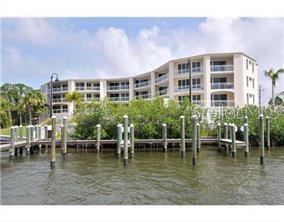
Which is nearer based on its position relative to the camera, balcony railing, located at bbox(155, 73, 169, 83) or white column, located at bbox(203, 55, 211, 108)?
white column, located at bbox(203, 55, 211, 108)

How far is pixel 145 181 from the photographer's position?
42.9 feet

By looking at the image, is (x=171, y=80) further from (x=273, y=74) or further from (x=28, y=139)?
(x=28, y=139)

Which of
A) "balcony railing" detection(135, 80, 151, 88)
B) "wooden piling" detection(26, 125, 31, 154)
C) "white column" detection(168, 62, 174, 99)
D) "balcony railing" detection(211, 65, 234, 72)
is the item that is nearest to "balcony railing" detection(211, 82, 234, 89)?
"balcony railing" detection(211, 65, 234, 72)

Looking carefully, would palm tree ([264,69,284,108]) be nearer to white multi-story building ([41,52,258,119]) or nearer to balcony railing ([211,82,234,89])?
white multi-story building ([41,52,258,119])

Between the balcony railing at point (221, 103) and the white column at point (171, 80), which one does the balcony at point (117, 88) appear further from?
the balcony railing at point (221, 103)

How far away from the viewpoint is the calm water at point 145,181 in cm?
1044

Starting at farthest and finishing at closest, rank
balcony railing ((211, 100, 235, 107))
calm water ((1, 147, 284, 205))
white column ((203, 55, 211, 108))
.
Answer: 1. white column ((203, 55, 211, 108))
2. balcony railing ((211, 100, 235, 107))
3. calm water ((1, 147, 284, 205))

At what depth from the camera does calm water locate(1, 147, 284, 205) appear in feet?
34.2

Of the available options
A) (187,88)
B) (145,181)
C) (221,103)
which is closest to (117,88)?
(187,88)

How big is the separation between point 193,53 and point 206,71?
340cm

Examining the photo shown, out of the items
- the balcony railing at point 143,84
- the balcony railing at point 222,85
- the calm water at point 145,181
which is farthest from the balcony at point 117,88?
the calm water at point 145,181
